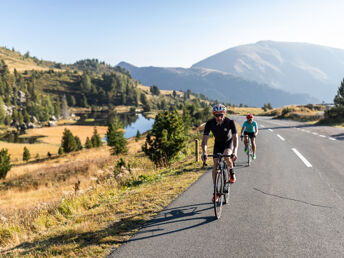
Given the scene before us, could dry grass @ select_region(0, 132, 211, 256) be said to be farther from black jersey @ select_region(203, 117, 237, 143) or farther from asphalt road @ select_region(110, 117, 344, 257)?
black jersey @ select_region(203, 117, 237, 143)

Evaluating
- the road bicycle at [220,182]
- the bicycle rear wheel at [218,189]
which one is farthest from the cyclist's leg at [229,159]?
the bicycle rear wheel at [218,189]

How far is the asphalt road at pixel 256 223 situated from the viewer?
4.20m

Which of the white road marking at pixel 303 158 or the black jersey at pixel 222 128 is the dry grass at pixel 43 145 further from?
the black jersey at pixel 222 128

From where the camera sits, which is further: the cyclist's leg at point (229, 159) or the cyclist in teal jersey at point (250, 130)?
the cyclist in teal jersey at point (250, 130)

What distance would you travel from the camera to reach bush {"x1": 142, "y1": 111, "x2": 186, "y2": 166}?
655 inches

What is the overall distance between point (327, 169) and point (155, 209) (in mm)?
7896

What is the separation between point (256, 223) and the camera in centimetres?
513

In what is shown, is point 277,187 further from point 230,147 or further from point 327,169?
point 327,169

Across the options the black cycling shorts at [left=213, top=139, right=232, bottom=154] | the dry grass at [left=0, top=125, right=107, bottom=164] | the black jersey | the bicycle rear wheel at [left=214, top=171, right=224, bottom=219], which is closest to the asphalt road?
the bicycle rear wheel at [left=214, top=171, right=224, bottom=219]

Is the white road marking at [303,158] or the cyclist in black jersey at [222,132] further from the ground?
the cyclist in black jersey at [222,132]

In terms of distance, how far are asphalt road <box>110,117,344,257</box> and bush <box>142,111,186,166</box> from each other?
8.15m

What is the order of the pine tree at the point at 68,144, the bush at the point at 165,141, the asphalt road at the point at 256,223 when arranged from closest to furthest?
the asphalt road at the point at 256,223 → the bush at the point at 165,141 → the pine tree at the point at 68,144

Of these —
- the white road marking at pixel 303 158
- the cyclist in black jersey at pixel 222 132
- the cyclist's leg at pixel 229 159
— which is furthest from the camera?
the white road marking at pixel 303 158

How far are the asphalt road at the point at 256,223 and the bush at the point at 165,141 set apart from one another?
321 inches
